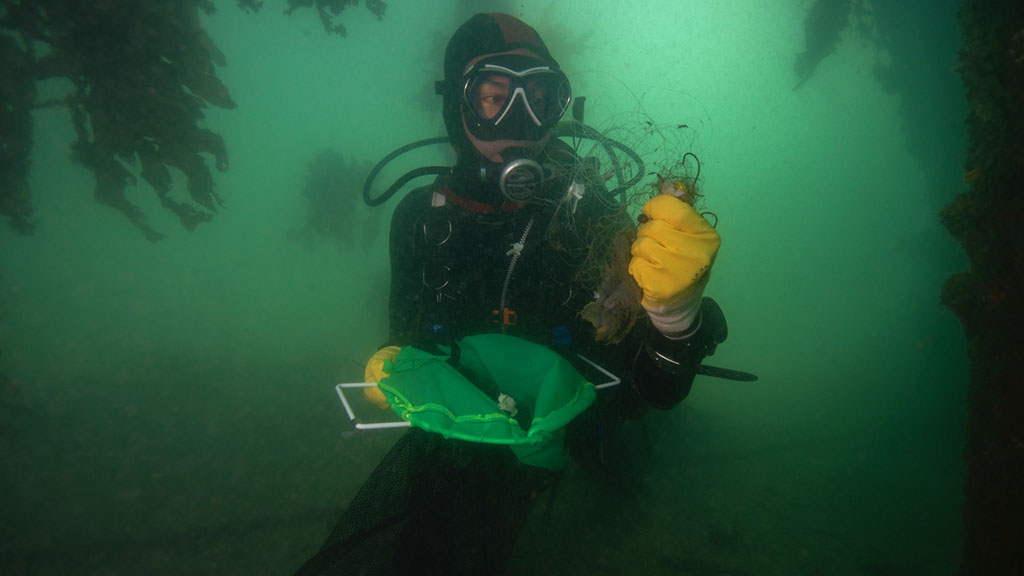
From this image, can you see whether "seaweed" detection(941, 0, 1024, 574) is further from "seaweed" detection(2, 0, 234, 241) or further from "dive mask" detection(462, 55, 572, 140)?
"seaweed" detection(2, 0, 234, 241)

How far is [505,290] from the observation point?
111 inches

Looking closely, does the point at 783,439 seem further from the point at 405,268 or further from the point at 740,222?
the point at 740,222

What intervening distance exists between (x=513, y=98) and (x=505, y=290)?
1509 millimetres

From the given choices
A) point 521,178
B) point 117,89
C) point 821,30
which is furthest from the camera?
point 821,30

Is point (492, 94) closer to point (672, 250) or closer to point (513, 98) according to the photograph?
point (513, 98)

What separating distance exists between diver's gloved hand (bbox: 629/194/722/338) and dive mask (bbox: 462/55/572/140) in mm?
1696

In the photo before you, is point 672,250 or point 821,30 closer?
point 672,250

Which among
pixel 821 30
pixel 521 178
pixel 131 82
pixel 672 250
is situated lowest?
pixel 672 250

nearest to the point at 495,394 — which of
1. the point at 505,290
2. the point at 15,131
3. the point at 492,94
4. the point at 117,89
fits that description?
the point at 505,290

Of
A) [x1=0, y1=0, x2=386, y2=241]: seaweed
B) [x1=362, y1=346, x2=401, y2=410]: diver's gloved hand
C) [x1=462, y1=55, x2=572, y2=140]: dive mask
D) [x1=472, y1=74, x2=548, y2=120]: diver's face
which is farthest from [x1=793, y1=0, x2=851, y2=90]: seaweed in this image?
[x1=362, y1=346, x2=401, y2=410]: diver's gloved hand

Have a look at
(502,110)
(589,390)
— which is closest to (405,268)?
(502,110)

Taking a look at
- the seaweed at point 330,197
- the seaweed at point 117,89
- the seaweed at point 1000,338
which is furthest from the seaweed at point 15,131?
the seaweed at point 1000,338

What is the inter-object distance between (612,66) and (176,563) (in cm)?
3521

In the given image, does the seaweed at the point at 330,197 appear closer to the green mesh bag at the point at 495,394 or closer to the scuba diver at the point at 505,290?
the scuba diver at the point at 505,290
